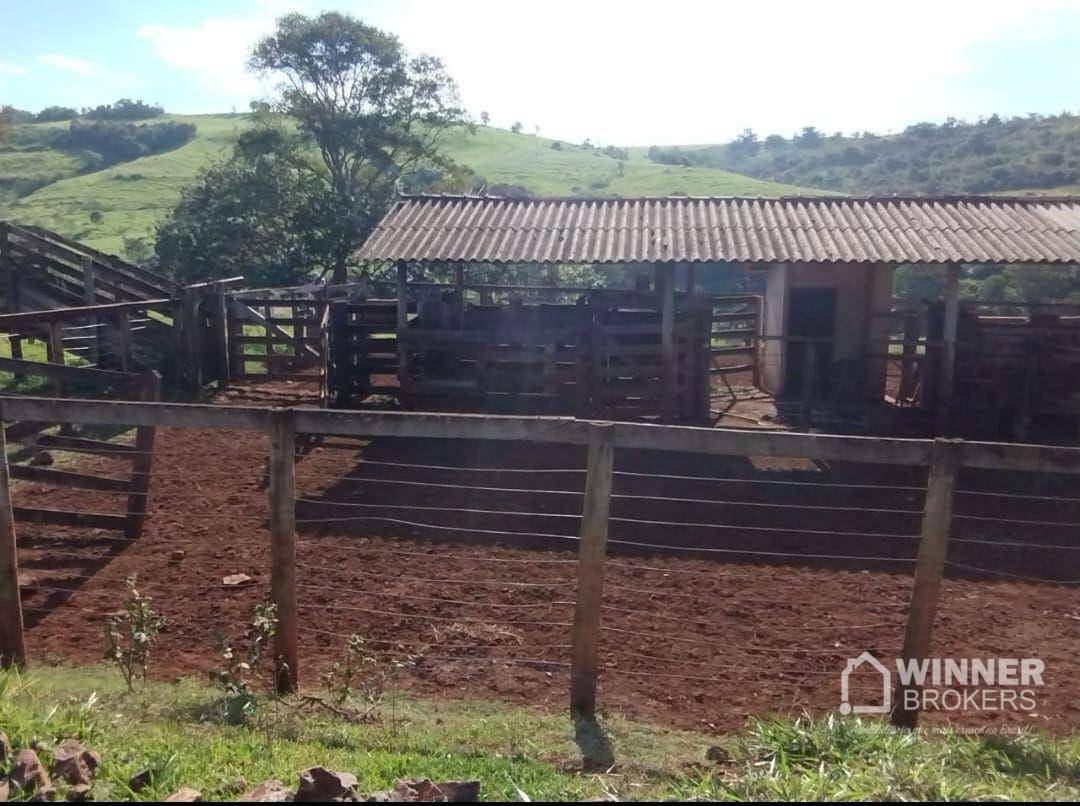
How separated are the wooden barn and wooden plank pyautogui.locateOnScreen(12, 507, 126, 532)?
18.6 feet

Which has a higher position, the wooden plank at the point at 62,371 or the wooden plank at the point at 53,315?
the wooden plank at the point at 53,315

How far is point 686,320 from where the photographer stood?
40.7 feet

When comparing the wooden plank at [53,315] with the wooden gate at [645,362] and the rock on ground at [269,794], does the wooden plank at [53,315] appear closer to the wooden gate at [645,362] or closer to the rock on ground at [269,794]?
the wooden gate at [645,362]

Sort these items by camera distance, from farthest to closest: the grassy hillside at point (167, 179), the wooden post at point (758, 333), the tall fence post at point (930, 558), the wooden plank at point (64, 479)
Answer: the grassy hillside at point (167, 179) < the wooden post at point (758, 333) < the wooden plank at point (64, 479) < the tall fence post at point (930, 558)

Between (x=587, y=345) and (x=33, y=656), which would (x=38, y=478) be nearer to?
(x=33, y=656)

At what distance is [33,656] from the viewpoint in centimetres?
525

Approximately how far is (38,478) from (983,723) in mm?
6808

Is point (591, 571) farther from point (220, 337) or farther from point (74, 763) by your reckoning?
point (220, 337)

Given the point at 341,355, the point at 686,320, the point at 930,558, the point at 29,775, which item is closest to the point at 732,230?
the point at 686,320

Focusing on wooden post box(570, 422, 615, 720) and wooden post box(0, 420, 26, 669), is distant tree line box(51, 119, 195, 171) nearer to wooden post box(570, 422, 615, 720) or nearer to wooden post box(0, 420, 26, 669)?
wooden post box(0, 420, 26, 669)

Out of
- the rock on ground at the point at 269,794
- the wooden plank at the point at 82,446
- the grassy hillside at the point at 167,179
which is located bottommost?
the rock on ground at the point at 269,794

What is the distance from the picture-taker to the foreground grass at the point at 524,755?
3.23m

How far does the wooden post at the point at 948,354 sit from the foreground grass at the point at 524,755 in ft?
28.0

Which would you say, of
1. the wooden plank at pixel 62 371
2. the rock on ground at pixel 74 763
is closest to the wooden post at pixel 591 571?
the rock on ground at pixel 74 763
